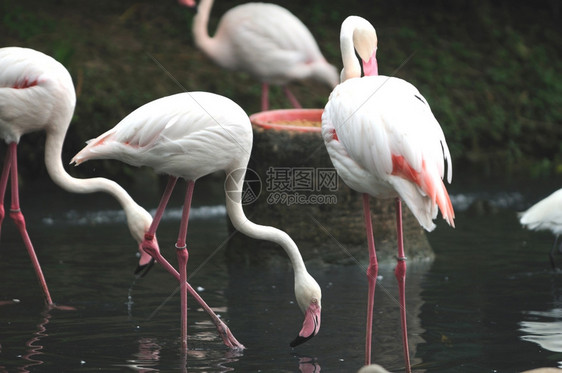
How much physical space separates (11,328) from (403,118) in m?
2.40

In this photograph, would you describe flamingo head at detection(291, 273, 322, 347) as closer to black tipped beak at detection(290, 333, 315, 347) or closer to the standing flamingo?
black tipped beak at detection(290, 333, 315, 347)

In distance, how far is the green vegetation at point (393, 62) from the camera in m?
10.7

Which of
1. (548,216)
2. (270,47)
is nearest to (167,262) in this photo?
(548,216)

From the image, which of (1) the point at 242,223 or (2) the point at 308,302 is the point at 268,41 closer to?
(1) the point at 242,223

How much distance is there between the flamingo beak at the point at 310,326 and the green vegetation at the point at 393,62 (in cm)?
553

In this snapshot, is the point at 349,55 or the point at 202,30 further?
the point at 202,30

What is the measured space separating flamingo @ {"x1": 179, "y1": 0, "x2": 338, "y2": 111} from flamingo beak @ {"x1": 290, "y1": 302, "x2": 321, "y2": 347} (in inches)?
163

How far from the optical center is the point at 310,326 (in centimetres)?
482

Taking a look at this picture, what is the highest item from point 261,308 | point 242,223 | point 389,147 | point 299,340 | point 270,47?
point 270,47

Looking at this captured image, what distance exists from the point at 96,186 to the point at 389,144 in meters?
2.08

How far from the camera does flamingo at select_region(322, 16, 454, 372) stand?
14.5 feet

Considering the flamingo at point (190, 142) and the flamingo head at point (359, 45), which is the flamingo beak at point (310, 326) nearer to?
the flamingo at point (190, 142)

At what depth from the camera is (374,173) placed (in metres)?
4.58

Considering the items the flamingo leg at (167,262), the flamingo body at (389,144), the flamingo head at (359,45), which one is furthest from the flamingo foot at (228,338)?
the flamingo head at (359,45)
